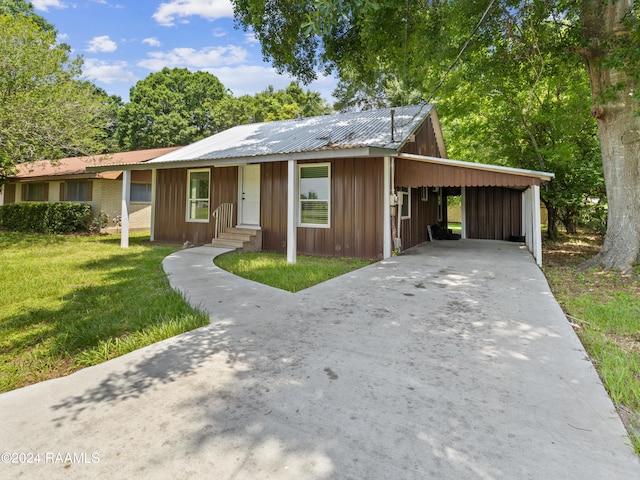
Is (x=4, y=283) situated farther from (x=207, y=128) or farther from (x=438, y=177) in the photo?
(x=207, y=128)

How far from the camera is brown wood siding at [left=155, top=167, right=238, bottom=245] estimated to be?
10.5 m

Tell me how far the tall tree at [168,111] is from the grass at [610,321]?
28208 millimetres

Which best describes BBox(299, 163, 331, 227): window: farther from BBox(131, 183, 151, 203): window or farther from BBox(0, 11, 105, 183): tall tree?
BBox(131, 183, 151, 203): window

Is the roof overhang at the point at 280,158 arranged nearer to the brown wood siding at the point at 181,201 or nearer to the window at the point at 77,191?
the brown wood siding at the point at 181,201

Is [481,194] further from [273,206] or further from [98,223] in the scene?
[98,223]

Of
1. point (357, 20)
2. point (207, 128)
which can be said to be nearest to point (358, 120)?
point (357, 20)

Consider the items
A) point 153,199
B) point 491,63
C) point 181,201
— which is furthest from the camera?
point 153,199

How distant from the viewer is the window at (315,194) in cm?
912

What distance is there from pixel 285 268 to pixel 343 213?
265cm

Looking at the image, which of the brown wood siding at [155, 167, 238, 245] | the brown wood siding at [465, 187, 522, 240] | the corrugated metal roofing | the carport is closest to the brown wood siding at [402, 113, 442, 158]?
the corrugated metal roofing

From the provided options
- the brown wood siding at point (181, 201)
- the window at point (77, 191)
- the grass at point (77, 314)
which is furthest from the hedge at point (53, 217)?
the grass at point (77, 314)

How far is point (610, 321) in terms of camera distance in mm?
3928

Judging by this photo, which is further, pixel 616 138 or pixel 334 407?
pixel 616 138

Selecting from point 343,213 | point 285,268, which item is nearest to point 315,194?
point 343,213
